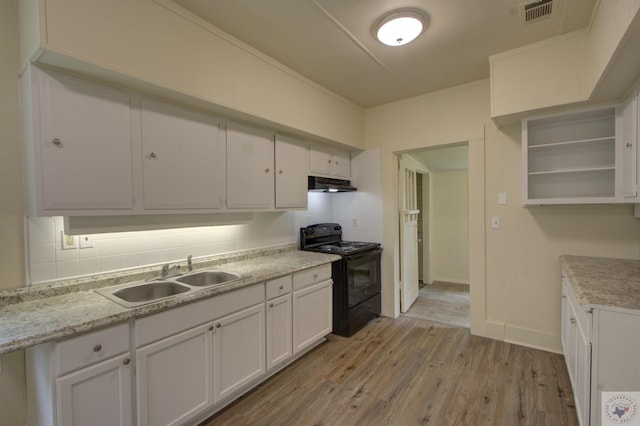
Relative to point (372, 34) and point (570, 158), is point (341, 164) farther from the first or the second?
point (570, 158)

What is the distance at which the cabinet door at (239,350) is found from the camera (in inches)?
78.2

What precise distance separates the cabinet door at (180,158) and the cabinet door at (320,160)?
115 cm

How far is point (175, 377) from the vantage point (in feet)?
5.71

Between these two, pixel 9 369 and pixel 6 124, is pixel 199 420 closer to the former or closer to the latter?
pixel 9 369

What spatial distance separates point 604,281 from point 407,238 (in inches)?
89.7

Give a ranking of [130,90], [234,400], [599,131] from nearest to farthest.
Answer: [130,90], [234,400], [599,131]

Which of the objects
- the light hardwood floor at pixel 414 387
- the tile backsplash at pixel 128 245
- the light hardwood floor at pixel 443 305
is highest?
the tile backsplash at pixel 128 245

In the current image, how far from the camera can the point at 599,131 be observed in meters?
2.53

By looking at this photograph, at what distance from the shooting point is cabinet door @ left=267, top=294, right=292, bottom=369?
2.36 m

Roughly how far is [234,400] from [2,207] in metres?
1.90

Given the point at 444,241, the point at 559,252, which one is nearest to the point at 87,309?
the point at 559,252

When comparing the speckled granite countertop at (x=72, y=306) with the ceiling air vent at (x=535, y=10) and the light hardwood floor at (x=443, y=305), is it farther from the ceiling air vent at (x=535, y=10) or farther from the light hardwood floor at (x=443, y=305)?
the ceiling air vent at (x=535, y=10)

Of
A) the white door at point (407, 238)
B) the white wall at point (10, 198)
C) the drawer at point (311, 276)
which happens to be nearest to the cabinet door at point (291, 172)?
the drawer at point (311, 276)

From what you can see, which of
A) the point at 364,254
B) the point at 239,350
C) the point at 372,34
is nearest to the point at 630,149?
the point at 372,34
